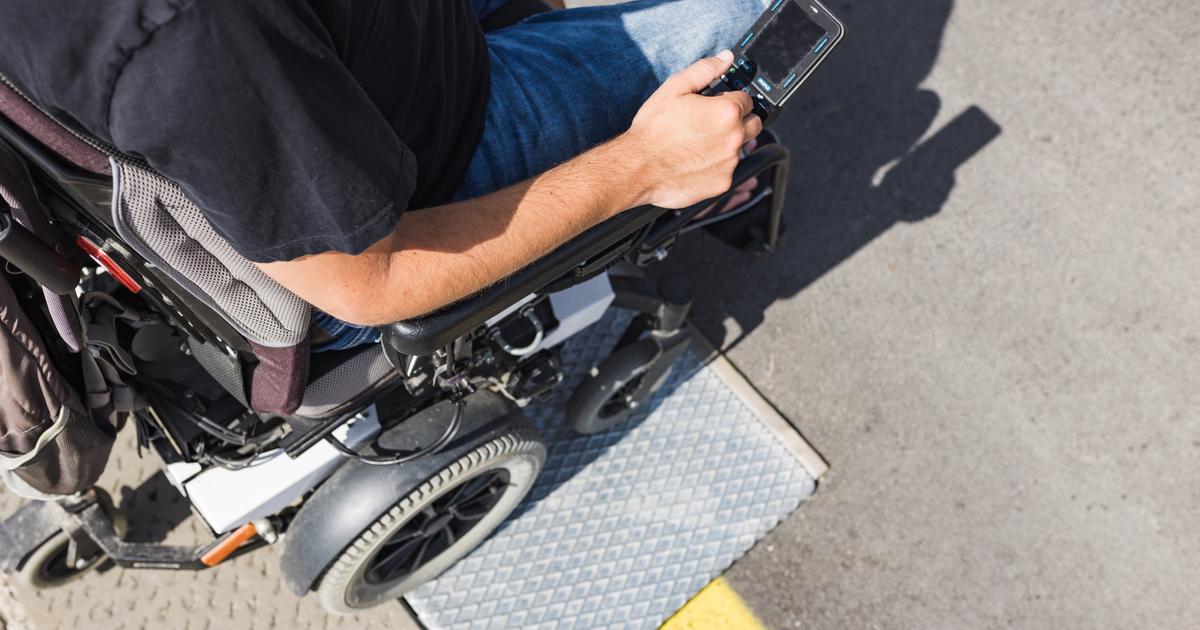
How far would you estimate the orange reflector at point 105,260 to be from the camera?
1226 millimetres

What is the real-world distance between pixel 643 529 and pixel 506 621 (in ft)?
1.44

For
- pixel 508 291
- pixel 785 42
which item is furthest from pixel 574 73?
pixel 508 291

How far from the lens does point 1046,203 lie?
2.97 m

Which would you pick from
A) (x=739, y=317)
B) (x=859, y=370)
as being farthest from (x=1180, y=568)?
(x=739, y=317)

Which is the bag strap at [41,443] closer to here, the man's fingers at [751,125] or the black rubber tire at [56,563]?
the black rubber tire at [56,563]

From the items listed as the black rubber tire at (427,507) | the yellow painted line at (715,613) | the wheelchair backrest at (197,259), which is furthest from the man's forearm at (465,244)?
the yellow painted line at (715,613)

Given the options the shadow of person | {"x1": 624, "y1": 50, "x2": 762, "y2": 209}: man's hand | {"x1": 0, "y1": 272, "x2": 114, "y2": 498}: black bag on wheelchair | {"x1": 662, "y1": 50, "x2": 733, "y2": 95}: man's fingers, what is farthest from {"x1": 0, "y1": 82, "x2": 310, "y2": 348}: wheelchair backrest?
the shadow of person

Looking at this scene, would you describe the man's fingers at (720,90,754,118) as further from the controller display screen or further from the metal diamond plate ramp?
the metal diamond plate ramp

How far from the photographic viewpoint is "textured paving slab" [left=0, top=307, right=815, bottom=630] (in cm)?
229

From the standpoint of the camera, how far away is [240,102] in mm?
913

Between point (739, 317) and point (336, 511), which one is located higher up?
point (336, 511)

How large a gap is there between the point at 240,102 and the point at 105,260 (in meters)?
0.47

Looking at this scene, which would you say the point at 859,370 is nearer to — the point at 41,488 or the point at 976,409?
the point at 976,409

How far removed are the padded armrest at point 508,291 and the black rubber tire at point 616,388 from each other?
0.69 m
